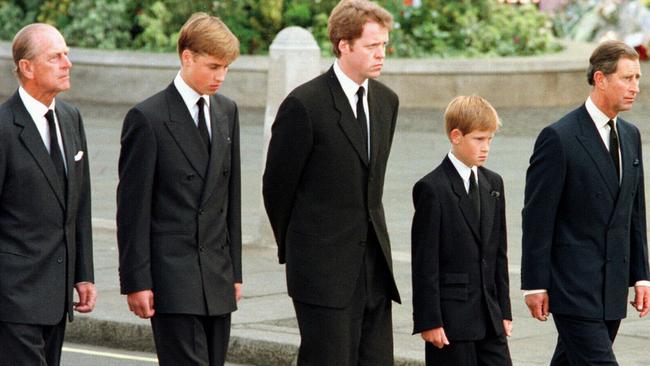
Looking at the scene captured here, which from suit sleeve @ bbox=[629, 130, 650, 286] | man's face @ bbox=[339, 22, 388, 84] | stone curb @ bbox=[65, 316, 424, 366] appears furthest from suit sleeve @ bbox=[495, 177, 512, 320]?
stone curb @ bbox=[65, 316, 424, 366]

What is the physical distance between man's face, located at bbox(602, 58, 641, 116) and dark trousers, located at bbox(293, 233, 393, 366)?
44.6 inches

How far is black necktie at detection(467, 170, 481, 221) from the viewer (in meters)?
6.43

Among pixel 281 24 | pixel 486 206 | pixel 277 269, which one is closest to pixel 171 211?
pixel 486 206

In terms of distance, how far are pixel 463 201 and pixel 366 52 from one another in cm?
75

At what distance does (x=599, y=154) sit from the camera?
6496mm

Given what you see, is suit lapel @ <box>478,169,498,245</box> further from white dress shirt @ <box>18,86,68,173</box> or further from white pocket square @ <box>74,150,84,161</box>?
white dress shirt @ <box>18,86,68,173</box>

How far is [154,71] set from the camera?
23.6 meters

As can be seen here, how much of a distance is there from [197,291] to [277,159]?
0.59 m

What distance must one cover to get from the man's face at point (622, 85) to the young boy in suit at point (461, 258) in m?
0.48

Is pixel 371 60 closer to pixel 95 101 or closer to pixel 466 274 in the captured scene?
pixel 466 274

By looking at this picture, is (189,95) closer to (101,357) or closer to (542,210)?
(542,210)

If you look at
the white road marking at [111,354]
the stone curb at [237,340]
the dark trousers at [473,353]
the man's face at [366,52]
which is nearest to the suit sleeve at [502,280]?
the dark trousers at [473,353]

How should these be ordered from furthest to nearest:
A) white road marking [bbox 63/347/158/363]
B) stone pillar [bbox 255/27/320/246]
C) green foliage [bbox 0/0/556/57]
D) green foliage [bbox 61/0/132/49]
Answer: green foliage [bbox 61/0/132/49], green foliage [bbox 0/0/556/57], stone pillar [bbox 255/27/320/246], white road marking [bbox 63/347/158/363]

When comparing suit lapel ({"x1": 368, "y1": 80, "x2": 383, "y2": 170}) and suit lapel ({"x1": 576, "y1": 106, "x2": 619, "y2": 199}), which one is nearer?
suit lapel ({"x1": 368, "y1": 80, "x2": 383, "y2": 170})
